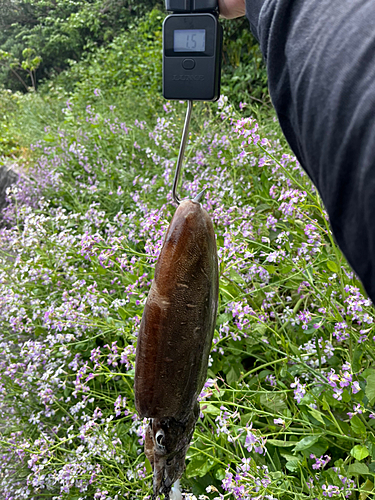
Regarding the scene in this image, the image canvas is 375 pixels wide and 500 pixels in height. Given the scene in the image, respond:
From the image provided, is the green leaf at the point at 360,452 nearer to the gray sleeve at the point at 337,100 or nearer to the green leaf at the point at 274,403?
the green leaf at the point at 274,403

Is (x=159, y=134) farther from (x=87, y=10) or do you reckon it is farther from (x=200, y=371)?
(x=87, y=10)

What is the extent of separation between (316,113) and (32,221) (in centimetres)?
200

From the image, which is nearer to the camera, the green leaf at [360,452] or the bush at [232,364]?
the green leaf at [360,452]

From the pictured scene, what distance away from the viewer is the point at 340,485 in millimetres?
1322

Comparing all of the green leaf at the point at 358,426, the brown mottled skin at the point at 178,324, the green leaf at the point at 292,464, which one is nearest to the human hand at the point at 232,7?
the brown mottled skin at the point at 178,324

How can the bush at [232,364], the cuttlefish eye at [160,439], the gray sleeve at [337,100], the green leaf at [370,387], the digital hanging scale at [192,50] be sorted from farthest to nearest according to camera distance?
the bush at [232,364] → the green leaf at [370,387] → the cuttlefish eye at [160,439] → the digital hanging scale at [192,50] → the gray sleeve at [337,100]

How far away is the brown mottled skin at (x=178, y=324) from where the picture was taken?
0.80 meters

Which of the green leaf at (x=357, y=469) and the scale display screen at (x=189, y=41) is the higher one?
→ the scale display screen at (x=189, y=41)

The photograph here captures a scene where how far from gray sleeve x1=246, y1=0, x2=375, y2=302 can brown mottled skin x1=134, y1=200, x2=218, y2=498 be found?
12.4 inches

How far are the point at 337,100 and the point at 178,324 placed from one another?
1.67ft

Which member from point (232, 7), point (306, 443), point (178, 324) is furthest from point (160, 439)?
point (232, 7)

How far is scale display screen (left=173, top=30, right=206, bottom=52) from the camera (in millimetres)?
780

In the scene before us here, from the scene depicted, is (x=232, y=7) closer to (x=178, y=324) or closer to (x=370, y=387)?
(x=178, y=324)

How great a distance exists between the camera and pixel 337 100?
44cm
